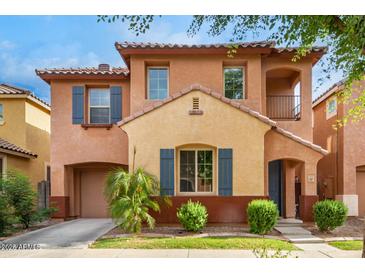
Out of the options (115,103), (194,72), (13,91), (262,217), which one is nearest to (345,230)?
(262,217)

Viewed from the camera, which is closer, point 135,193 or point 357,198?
point 135,193

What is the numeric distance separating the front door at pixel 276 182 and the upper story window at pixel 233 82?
9.25 feet

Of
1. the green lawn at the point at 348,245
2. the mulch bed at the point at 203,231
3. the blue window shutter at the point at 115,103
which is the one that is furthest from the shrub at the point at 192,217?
the blue window shutter at the point at 115,103

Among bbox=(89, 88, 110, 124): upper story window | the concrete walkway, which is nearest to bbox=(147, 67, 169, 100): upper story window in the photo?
bbox=(89, 88, 110, 124): upper story window

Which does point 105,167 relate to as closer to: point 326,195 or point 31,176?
point 31,176

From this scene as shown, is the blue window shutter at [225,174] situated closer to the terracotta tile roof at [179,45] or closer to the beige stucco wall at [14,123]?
the terracotta tile roof at [179,45]

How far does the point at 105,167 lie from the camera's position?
46.8ft

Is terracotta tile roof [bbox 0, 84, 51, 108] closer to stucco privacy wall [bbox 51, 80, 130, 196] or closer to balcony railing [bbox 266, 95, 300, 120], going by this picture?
stucco privacy wall [bbox 51, 80, 130, 196]

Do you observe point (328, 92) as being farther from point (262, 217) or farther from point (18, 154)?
point (18, 154)
